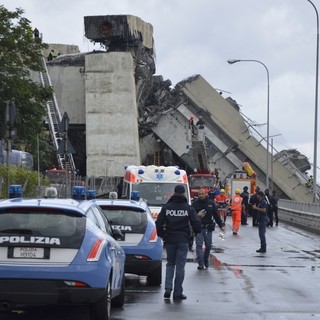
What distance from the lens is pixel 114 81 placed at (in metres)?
80.2

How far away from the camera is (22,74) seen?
101 ft

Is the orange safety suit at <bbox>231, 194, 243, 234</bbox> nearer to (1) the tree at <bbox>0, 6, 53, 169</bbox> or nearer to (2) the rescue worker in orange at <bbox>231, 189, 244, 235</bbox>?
(2) the rescue worker in orange at <bbox>231, 189, 244, 235</bbox>

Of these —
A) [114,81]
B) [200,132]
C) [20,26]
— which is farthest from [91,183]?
[20,26]

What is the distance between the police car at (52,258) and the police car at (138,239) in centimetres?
424

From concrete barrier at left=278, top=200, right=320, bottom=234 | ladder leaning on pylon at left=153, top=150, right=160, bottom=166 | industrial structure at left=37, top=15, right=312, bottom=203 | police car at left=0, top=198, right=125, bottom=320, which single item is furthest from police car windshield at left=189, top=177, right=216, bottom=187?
police car at left=0, top=198, right=125, bottom=320

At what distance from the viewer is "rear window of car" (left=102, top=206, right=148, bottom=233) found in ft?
47.4

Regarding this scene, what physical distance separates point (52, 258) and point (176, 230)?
3.71m

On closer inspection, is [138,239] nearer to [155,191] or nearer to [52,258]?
[52,258]

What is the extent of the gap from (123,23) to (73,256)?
74.5 metres

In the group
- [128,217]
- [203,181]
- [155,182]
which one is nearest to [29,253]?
[128,217]

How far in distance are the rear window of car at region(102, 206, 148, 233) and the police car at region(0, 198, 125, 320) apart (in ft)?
14.7

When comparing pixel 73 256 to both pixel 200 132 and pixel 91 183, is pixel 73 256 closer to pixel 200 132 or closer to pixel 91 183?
pixel 91 183

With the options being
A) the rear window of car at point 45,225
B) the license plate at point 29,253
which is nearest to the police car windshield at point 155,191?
the rear window of car at point 45,225

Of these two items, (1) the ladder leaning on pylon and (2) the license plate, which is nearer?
(2) the license plate
